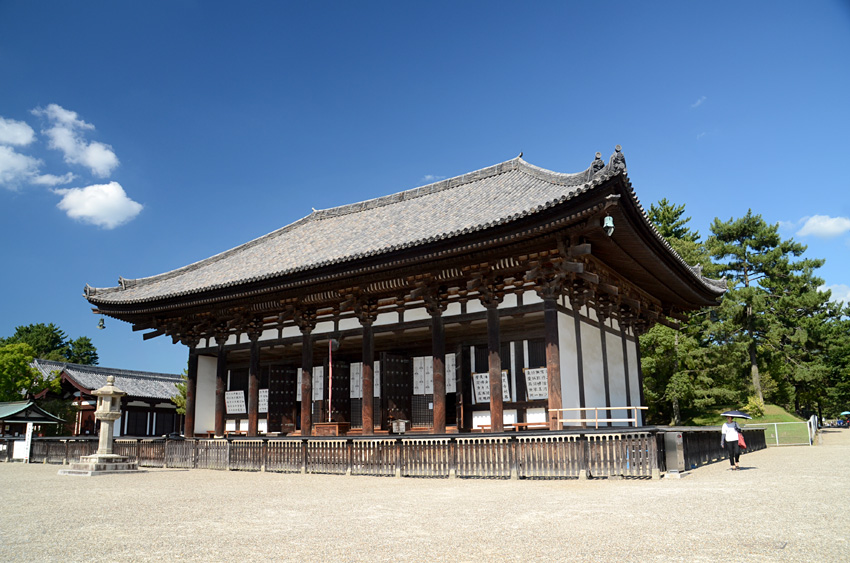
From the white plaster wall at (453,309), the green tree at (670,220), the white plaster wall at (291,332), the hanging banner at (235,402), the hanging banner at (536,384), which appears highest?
the green tree at (670,220)

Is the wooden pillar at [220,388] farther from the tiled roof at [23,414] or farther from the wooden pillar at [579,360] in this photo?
the wooden pillar at [579,360]

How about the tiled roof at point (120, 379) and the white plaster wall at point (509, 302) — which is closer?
the white plaster wall at point (509, 302)

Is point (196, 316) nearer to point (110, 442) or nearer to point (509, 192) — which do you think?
point (110, 442)

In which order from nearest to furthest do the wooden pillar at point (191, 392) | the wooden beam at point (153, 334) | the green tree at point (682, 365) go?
1. the wooden pillar at point (191, 392)
2. the wooden beam at point (153, 334)
3. the green tree at point (682, 365)

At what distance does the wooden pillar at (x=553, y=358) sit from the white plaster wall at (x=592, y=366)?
1.97 meters

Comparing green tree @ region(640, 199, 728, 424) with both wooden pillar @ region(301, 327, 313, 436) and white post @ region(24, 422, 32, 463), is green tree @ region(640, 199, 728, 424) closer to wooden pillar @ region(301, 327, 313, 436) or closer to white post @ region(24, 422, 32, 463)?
wooden pillar @ region(301, 327, 313, 436)

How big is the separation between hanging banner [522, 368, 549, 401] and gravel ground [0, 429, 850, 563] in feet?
10.9

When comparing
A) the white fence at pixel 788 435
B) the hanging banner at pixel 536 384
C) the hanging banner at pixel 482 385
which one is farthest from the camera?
the white fence at pixel 788 435

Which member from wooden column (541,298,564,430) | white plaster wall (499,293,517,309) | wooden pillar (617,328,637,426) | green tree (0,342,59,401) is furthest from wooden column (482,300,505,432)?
green tree (0,342,59,401)

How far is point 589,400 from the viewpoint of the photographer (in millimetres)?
14766

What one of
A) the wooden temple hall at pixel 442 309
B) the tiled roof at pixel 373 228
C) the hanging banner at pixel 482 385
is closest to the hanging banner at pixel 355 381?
the wooden temple hall at pixel 442 309

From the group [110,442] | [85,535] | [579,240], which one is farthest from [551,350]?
[110,442]

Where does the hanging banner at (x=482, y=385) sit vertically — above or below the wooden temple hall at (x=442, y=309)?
below

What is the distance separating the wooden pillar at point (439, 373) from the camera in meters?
14.4
